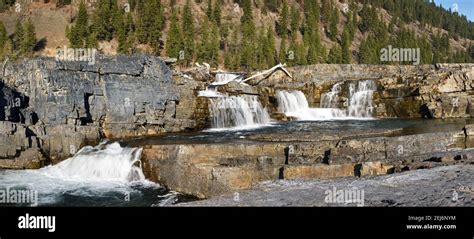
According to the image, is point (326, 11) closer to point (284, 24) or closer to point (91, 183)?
point (284, 24)

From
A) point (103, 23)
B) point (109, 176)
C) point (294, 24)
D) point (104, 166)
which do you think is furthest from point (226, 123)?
point (294, 24)

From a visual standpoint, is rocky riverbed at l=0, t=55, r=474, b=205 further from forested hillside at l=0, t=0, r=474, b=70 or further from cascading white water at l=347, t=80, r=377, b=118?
forested hillside at l=0, t=0, r=474, b=70

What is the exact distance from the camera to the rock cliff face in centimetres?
2655

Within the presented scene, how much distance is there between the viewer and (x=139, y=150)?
74.6 feet

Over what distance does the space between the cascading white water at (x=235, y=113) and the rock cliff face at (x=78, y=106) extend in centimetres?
160

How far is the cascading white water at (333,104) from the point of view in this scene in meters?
42.2

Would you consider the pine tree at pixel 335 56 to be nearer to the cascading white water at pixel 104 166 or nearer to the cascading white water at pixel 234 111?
the cascading white water at pixel 234 111

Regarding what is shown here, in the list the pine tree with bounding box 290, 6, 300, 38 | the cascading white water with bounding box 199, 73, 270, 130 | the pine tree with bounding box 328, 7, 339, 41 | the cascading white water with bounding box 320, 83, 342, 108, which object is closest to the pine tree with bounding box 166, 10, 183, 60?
the cascading white water with bounding box 320, 83, 342, 108

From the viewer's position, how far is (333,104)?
4478 cm

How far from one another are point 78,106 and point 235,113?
1221 centimetres

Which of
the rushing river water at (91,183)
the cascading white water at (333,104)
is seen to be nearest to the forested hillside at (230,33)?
the cascading white water at (333,104)
